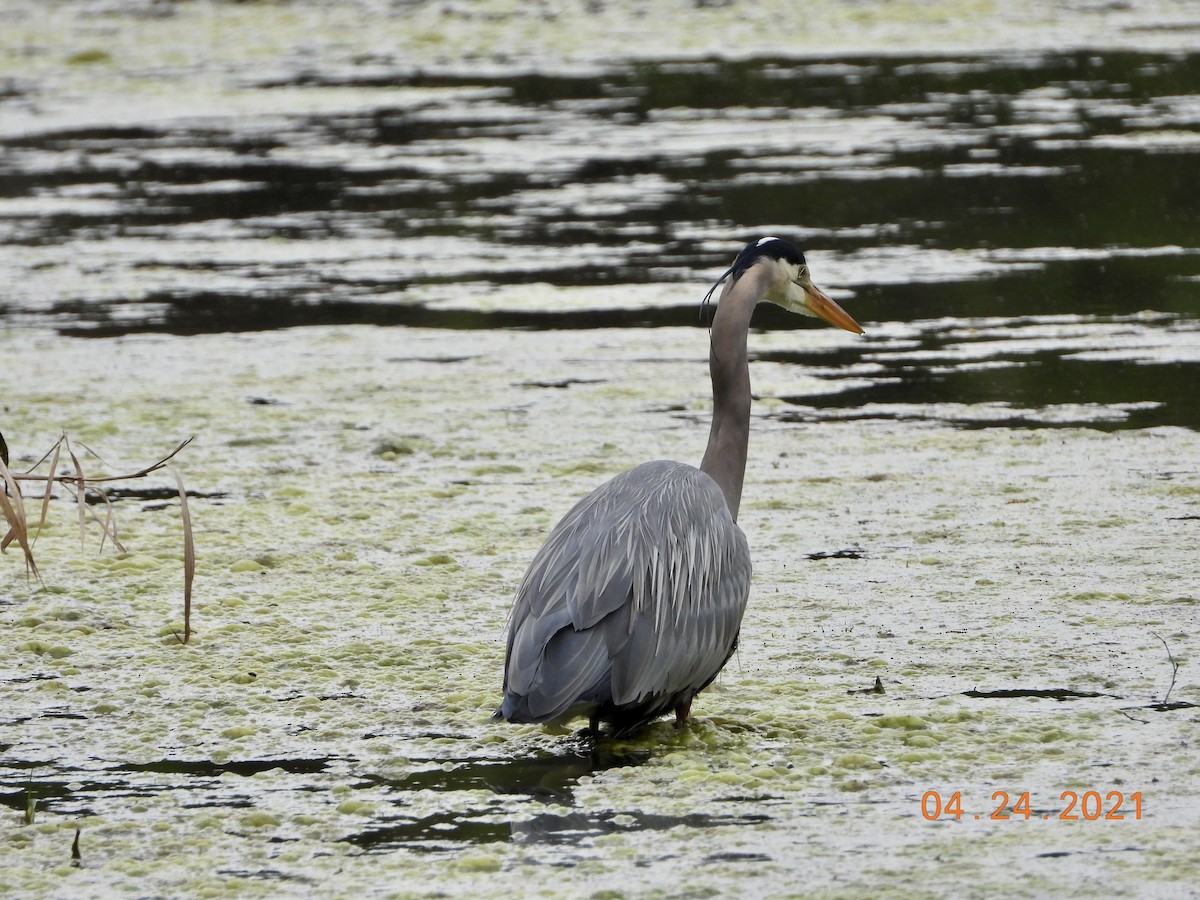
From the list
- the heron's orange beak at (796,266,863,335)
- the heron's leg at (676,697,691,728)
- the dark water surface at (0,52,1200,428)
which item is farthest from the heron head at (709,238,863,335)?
the dark water surface at (0,52,1200,428)

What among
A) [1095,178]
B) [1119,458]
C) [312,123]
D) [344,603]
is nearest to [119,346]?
[344,603]

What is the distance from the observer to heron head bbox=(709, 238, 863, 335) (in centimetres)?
574

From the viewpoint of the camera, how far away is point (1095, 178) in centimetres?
1383

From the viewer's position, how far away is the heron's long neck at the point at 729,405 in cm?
555

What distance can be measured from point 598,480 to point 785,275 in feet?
5.94

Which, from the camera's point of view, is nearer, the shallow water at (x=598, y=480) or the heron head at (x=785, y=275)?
the shallow water at (x=598, y=480)

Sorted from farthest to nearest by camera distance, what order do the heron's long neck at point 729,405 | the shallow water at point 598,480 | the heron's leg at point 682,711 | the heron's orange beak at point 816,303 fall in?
the heron's orange beak at point 816,303 < the heron's long neck at point 729,405 < the heron's leg at point 682,711 < the shallow water at point 598,480

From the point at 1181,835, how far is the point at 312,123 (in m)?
15.9

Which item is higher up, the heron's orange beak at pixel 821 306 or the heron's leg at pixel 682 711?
the heron's orange beak at pixel 821 306

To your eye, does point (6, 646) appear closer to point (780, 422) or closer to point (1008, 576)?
point (1008, 576)

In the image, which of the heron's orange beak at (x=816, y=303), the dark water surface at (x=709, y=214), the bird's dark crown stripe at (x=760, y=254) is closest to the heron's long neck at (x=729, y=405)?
the bird's dark crown stripe at (x=760, y=254)

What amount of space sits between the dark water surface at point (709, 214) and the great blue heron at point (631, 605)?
339cm

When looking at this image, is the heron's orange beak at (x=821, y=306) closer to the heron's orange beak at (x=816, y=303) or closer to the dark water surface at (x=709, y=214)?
the heron's orange beak at (x=816, y=303)

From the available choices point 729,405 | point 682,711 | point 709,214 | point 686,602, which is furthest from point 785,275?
point 709,214
